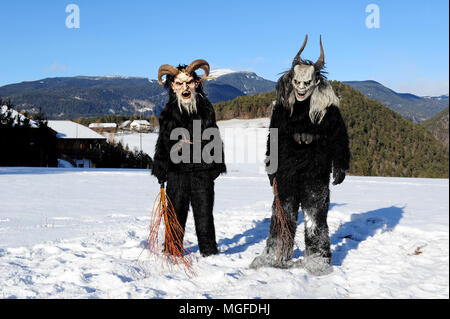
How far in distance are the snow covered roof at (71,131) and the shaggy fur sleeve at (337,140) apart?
3606 cm

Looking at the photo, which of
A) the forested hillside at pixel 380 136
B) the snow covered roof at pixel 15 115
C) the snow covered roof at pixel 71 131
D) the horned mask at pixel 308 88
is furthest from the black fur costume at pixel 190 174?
the forested hillside at pixel 380 136

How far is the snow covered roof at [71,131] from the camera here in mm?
37344

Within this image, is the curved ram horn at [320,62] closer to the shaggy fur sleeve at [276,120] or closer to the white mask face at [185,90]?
the shaggy fur sleeve at [276,120]

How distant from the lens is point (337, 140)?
3.82 meters

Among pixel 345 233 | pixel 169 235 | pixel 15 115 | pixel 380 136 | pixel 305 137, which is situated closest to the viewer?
pixel 305 137

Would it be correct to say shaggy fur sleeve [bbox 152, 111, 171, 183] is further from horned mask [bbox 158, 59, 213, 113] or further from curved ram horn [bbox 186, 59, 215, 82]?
curved ram horn [bbox 186, 59, 215, 82]

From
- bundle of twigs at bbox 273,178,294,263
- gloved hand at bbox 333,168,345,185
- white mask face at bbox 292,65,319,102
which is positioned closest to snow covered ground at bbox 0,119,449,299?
bundle of twigs at bbox 273,178,294,263

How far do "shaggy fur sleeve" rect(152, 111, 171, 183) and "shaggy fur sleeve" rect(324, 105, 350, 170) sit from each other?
170cm

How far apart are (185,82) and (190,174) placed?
39.3 inches

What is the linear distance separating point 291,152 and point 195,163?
103cm

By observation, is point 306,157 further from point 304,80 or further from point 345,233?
point 345,233

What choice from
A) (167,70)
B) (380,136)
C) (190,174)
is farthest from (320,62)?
(380,136)

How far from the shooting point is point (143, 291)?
9.66ft
